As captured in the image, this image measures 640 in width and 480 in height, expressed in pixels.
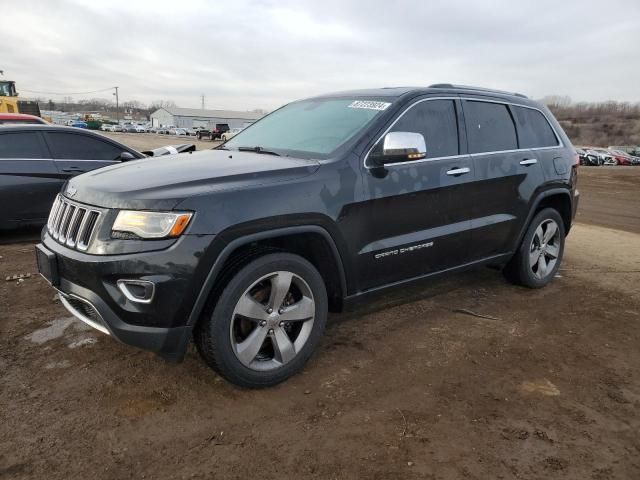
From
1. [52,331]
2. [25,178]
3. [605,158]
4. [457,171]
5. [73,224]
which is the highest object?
[457,171]

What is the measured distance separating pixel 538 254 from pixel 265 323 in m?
3.19

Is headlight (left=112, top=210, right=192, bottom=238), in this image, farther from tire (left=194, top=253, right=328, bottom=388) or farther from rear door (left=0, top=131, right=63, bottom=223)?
rear door (left=0, top=131, right=63, bottom=223)

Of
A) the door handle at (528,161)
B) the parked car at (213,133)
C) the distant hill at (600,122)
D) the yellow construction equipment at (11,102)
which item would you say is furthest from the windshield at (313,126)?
the distant hill at (600,122)

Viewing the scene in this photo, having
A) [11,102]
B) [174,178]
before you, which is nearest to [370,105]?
[174,178]

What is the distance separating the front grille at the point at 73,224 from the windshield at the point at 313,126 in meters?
1.40

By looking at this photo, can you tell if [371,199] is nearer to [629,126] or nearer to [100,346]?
[100,346]

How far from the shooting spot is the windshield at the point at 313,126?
3.52m

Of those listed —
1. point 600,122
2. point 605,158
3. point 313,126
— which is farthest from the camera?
point 600,122

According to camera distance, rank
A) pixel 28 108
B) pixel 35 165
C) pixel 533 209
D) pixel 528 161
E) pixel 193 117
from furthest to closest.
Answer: pixel 193 117 < pixel 28 108 < pixel 35 165 < pixel 533 209 < pixel 528 161

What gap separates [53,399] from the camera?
285 cm

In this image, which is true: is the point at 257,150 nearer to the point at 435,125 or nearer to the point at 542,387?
the point at 435,125

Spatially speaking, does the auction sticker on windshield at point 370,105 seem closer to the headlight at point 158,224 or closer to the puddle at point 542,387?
the headlight at point 158,224

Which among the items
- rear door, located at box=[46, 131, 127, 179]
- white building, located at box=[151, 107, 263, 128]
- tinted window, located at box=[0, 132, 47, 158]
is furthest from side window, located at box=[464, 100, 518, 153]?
white building, located at box=[151, 107, 263, 128]

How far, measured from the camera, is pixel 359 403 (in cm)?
288
